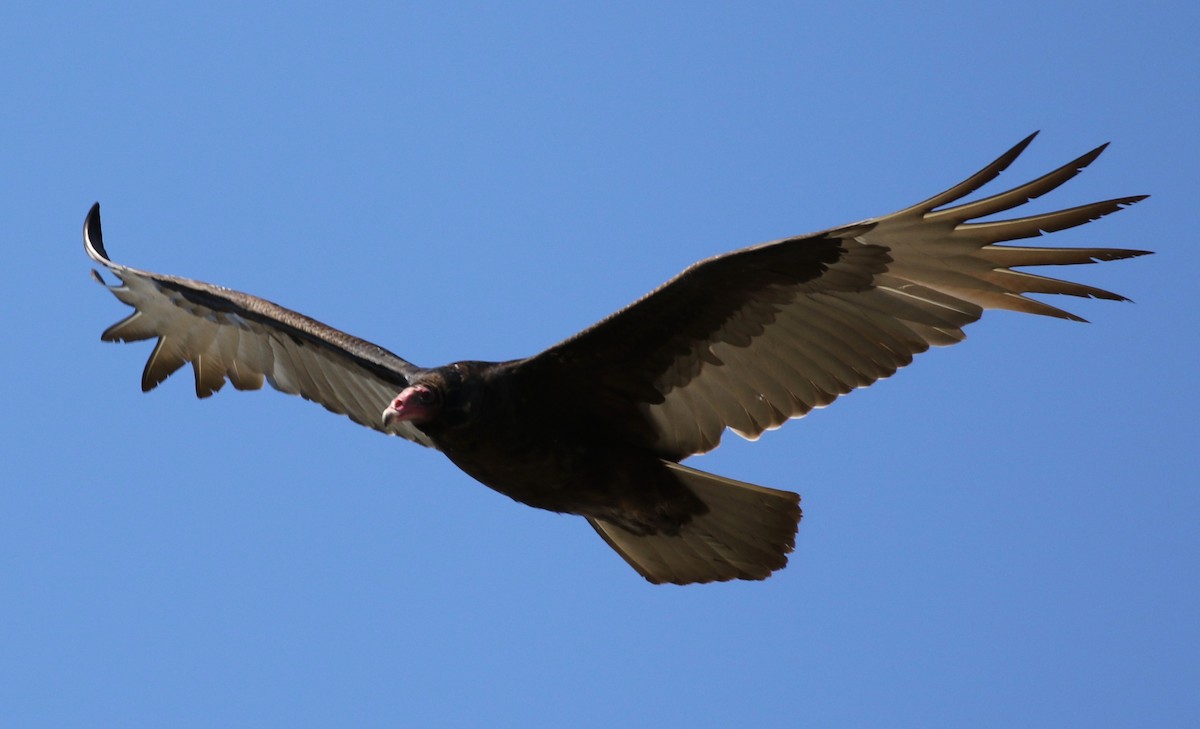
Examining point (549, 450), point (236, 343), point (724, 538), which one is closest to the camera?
point (549, 450)

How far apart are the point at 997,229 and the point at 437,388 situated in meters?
2.09

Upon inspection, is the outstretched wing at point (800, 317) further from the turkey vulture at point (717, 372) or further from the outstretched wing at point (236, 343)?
the outstretched wing at point (236, 343)

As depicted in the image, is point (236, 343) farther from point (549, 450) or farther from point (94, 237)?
point (549, 450)

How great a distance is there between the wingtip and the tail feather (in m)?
2.92

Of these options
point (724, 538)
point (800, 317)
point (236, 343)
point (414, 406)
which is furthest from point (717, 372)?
point (236, 343)

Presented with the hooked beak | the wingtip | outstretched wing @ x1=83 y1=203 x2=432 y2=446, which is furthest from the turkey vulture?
the wingtip

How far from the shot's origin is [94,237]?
752cm

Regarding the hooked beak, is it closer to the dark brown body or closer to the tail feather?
the dark brown body

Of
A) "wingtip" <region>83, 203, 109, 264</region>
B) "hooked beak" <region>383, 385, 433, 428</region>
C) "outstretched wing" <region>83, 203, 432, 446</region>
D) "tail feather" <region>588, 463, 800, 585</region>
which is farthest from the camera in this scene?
"wingtip" <region>83, 203, 109, 264</region>

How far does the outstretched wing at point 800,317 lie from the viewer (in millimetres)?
5484

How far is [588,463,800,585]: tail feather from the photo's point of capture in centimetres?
605

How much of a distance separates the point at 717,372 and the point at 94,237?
3.34m

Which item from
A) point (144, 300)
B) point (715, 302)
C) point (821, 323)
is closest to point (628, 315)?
point (715, 302)

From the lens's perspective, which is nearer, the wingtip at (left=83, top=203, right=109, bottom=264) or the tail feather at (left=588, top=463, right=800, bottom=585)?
the tail feather at (left=588, top=463, right=800, bottom=585)
